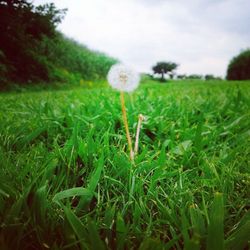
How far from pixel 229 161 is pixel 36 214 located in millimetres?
868

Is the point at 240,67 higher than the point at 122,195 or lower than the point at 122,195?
higher

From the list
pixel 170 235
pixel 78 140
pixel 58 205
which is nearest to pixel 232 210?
pixel 170 235

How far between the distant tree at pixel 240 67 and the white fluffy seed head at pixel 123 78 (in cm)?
1321

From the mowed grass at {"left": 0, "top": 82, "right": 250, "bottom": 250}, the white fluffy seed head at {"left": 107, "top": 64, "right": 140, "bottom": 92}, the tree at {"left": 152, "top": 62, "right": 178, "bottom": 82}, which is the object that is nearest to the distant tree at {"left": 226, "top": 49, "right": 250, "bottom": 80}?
the tree at {"left": 152, "top": 62, "right": 178, "bottom": 82}

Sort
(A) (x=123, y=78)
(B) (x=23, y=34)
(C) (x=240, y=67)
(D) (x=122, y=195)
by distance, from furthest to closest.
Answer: (C) (x=240, y=67) < (B) (x=23, y=34) < (A) (x=123, y=78) < (D) (x=122, y=195)

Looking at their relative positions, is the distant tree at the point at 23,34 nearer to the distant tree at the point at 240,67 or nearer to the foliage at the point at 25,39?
the foliage at the point at 25,39

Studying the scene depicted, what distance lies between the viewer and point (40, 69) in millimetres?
7473

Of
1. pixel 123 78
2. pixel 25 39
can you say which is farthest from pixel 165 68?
pixel 123 78

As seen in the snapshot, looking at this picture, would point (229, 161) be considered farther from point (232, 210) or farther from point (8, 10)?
point (8, 10)

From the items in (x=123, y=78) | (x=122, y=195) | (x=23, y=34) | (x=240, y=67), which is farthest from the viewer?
(x=240, y=67)

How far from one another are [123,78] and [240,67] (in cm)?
1370

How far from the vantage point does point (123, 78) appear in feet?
4.67

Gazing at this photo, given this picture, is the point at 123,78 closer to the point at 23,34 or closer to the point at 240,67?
the point at 23,34

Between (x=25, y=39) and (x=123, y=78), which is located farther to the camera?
(x=25, y=39)
